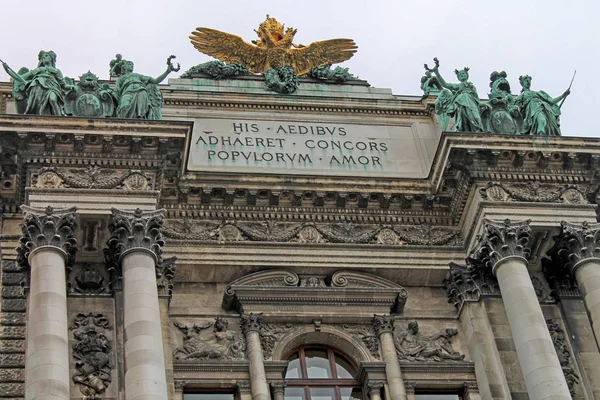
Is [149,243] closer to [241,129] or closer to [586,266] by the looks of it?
[241,129]

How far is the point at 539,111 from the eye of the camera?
27.7 metres

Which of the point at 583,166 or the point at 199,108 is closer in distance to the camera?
the point at 583,166

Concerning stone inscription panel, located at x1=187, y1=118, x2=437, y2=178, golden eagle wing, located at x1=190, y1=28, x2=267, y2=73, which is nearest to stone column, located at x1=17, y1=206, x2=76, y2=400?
stone inscription panel, located at x1=187, y1=118, x2=437, y2=178

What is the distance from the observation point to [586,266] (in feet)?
82.3

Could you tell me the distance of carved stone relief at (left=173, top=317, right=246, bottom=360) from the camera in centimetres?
2423

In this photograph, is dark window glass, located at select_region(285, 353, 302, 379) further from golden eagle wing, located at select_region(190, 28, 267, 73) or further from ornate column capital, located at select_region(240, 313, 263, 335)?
golden eagle wing, located at select_region(190, 28, 267, 73)

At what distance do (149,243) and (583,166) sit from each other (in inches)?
352

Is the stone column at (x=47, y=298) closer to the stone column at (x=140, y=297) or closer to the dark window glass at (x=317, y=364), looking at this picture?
the stone column at (x=140, y=297)

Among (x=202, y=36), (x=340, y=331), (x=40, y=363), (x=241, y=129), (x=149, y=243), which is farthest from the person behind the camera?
(x=202, y=36)

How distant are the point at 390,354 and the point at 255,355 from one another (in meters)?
2.53

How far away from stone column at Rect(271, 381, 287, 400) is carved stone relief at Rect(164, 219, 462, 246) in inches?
123

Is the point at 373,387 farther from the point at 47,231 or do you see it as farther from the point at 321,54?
the point at 321,54

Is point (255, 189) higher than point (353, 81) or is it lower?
lower

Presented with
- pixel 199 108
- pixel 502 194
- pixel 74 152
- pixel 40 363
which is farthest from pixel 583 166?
pixel 40 363
